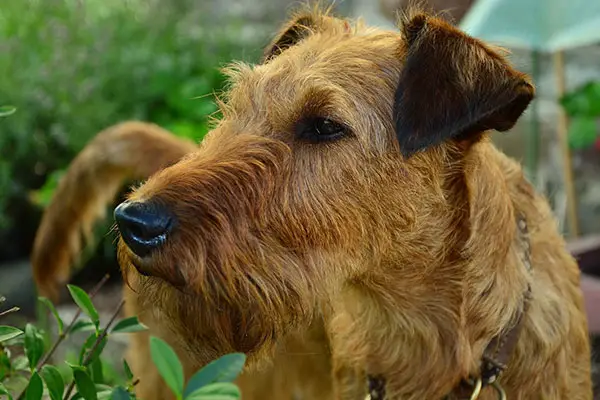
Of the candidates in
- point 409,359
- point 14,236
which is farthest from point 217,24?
point 409,359

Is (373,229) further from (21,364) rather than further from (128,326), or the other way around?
(21,364)

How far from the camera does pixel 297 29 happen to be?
10.5 feet

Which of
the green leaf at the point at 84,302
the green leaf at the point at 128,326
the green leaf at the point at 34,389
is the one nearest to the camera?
the green leaf at the point at 34,389

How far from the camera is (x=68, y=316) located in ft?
19.7

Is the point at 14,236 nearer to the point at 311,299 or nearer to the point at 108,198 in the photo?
the point at 108,198

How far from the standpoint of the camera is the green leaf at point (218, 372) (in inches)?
59.1

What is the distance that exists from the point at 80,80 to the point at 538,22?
3.96 meters

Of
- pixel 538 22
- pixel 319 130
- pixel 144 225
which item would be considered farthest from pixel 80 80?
pixel 144 225

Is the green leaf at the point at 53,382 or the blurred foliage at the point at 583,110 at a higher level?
the green leaf at the point at 53,382

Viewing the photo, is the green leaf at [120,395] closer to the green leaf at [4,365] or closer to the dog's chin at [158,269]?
the dog's chin at [158,269]

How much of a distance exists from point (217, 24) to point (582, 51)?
389 cm

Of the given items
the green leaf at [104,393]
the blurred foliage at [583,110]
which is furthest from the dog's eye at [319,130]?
the blurred foliage at [583,110]

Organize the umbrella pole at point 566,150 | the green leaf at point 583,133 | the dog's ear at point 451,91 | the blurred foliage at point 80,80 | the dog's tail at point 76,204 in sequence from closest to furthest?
1. the dog's ear at point 451,91
2. the dog's tail at point 76,204
3. the green leaf at point 583,133
4. the umbrella pole at point 566,150
5. the blurred foliage at point 80,80

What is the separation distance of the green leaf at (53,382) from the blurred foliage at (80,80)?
14.5ft
